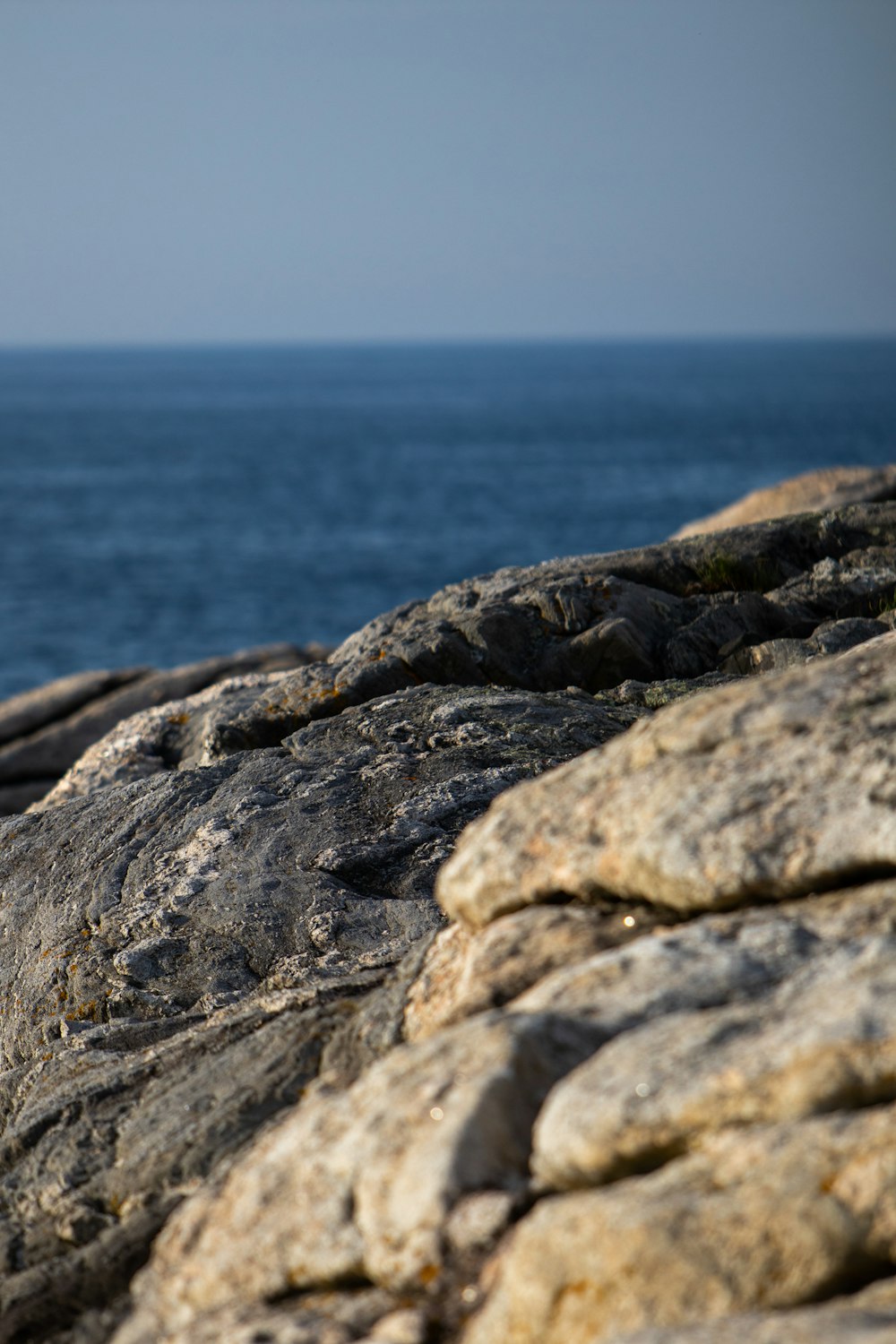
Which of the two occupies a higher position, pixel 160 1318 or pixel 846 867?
pixel 846 867

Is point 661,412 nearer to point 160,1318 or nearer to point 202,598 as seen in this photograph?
point 202,598

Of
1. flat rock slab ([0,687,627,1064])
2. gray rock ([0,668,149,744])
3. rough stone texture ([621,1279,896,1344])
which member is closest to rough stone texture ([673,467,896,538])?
gray rock ([0,668,149,744])

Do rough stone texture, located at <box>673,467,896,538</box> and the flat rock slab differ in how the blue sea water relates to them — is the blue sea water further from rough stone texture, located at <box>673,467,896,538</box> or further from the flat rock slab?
the flat rock slab

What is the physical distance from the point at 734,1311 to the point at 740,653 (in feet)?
19.6

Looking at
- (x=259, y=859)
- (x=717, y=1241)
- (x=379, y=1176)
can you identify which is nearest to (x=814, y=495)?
(x=259, y=859)

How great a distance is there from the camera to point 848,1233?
9.32 ft

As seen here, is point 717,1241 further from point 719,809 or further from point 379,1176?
point 719,809

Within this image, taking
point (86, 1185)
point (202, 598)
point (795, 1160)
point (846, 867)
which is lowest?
point (202, 598)

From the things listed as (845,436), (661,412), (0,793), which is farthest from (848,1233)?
(661,412)

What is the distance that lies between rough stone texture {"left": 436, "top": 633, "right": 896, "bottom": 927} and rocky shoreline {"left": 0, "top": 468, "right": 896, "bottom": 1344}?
12 mm

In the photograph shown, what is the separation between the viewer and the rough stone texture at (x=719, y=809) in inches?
151

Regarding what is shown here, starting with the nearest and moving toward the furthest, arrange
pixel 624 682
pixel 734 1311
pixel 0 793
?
1. pixel 734 1311
2. pixel 624 682
3. pixel 0 793

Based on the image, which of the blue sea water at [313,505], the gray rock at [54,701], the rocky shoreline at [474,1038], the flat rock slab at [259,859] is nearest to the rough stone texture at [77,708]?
the gray rock at [54,701]

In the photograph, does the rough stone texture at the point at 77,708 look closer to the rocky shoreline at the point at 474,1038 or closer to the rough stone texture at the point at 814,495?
the rough stone texture at the point at 814,495
